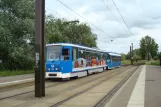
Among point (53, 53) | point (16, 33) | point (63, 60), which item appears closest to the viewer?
point (63, 60)

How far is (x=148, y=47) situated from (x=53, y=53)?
149267 mm

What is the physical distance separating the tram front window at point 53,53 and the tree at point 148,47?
460 ft

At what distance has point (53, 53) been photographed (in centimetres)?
2273

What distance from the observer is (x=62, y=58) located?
73.7 feet

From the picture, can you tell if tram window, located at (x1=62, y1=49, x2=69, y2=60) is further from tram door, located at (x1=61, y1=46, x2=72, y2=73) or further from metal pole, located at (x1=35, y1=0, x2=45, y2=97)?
metal pole, located at (x1=35, y1=0, x2=45, y2=97)

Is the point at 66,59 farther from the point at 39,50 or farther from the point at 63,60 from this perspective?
the point at 39,50

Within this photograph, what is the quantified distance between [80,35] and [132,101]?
51.7 meters

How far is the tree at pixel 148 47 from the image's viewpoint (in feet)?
530

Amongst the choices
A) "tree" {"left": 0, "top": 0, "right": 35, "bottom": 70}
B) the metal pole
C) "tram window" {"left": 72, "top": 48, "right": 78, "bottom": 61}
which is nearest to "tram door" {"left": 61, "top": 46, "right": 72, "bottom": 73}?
"tram window" {"left": 72, "top": 48, "right": 78, "bottom": 61}

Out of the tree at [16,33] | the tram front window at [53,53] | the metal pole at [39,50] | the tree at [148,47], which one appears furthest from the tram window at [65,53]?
the tree at [148,47]

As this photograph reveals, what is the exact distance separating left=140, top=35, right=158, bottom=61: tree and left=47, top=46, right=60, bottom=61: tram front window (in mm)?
140284

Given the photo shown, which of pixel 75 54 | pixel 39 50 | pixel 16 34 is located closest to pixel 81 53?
pixel 75 54

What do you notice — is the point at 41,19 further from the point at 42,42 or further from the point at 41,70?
the point at 41,70

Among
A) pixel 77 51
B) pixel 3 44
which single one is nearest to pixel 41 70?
pixel 77 51
